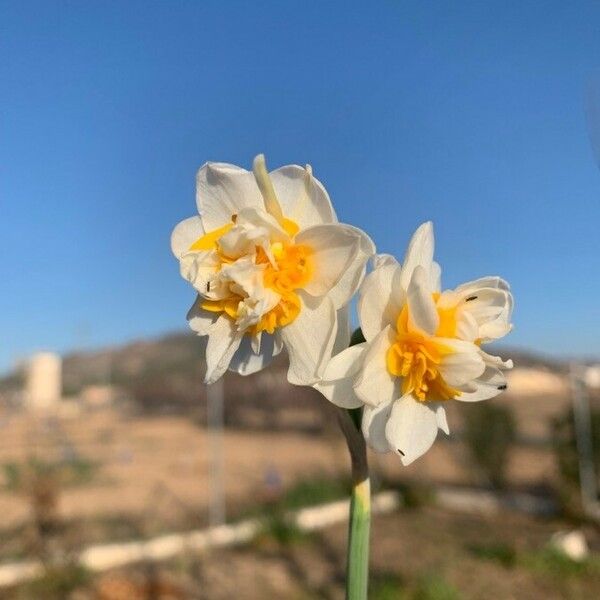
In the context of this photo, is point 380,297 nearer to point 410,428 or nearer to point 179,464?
point 410,428

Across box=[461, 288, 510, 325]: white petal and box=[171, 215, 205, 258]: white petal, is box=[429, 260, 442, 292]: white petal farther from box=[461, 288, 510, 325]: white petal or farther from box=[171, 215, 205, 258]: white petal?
box=[171, 215, 205, 258]: white petal

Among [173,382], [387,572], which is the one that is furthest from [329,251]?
[173,382]

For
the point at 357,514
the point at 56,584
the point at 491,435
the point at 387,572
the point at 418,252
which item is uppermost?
the point at 418,252

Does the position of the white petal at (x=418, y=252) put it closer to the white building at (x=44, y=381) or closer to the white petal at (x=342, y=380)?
the white petal at (x=342, y=380)

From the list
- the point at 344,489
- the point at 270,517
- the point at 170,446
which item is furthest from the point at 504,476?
the point at 170,446

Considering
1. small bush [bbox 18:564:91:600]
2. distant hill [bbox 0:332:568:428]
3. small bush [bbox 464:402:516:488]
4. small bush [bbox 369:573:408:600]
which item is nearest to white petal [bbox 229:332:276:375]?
small bush [bbox 369:573:408:600]

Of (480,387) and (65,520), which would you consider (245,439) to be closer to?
(65,520)
